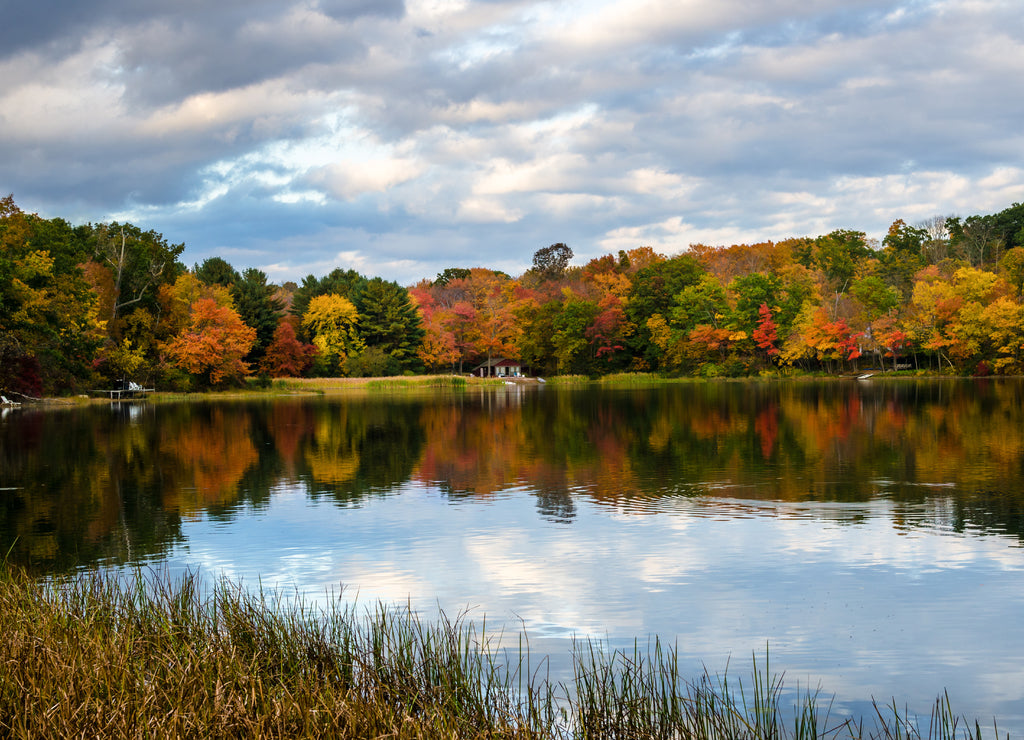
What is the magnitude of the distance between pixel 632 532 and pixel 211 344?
5675cm

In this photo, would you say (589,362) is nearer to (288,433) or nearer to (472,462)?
(288,433)

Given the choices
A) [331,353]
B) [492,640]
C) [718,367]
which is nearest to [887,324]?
[718,367]

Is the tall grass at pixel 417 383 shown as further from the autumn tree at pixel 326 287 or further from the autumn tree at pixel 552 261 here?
the autumn tree at pixel 552 261

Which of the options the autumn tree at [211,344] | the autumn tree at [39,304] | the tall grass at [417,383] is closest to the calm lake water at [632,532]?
the autumn tree at [39,304]

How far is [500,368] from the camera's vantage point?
102m

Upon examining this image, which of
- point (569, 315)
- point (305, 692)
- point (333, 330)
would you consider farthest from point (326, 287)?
point (305, 692)

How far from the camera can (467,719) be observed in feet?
18.9

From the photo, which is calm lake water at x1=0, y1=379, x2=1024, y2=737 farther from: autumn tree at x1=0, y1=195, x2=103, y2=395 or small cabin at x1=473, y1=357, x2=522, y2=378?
small cabin at x1=473, y1=357, x2=522, y2=378

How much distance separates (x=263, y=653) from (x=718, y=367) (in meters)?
81.6

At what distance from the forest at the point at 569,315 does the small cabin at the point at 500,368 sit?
1046mm

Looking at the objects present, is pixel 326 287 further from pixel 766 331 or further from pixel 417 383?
pixel 766 331

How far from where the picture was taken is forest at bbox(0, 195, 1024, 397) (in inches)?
2375

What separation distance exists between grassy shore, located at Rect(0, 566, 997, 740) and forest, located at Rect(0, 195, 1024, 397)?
145ft

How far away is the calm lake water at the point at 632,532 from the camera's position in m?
8.37
